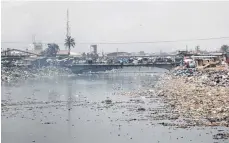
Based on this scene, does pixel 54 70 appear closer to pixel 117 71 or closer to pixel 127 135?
pixel 117 71

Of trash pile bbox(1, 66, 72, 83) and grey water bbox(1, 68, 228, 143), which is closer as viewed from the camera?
grey water bbox(1, 68, 228, 143)

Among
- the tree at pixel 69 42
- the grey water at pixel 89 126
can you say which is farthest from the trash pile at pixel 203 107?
the tree at pixel 69 42

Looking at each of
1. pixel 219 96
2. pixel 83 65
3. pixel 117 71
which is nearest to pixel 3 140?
pixel 219 96

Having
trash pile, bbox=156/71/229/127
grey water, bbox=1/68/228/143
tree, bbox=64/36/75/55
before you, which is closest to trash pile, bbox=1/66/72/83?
tree, bbox=64/36/75/55

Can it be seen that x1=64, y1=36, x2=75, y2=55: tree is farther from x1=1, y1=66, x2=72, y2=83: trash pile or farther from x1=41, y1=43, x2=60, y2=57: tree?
x1=1, y1=66, x2=72, y2=83: trash pile

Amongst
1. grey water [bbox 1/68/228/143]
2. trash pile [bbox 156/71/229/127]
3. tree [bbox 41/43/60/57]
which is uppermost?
tree [bbox 41/43/60/57]

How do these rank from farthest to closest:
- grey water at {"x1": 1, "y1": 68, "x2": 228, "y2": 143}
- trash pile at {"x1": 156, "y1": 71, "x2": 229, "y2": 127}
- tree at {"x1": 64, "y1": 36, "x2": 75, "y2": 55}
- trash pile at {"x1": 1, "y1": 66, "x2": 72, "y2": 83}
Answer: tree at {"x1": 64, "y1": 36, "x2": 75, "y2": 55}, trash pile at {"x1": 1, "y1": 66, "x2": 72, "y2": 83}, trash pile at {"x1": 156, "y1": 71, "x2": 229, "y2": 127}, grey water at {"x1": 1, "y1": 68, "x2": 228, "y2": 143}

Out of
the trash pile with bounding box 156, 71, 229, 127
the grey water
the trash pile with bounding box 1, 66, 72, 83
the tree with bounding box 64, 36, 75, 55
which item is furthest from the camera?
the tree with bounding box 64, 36, 75, 55

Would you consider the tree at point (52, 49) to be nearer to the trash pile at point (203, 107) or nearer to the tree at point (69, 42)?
the tree at point (69, 42)

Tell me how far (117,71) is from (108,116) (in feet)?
266

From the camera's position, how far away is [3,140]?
59.9ft

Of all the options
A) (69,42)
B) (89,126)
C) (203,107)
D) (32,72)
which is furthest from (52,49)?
(89,126)

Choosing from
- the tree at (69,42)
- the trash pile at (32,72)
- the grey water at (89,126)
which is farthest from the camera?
the tree at (69,42)

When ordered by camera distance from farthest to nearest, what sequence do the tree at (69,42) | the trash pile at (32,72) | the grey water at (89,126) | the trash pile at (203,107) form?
1. the tree at (69,42)
2. the trash pile at (32,72)
3. the trash pile at (203,107)
4. the grey water at (89,126)
